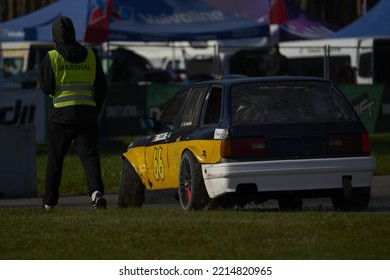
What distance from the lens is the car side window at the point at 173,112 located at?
13.1 meters

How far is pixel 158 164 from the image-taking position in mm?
13188

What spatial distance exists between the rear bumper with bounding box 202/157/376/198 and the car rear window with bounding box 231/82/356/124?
450mm

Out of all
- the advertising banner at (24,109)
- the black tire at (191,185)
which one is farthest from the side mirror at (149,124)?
the advertising banner at (24,109)

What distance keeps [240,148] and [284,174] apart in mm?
451

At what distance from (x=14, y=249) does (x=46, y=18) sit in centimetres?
2290

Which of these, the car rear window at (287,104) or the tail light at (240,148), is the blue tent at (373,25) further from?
the tail light at (240,148)

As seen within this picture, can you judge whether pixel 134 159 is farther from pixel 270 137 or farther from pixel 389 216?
pixel 389 216

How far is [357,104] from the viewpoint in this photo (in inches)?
1117

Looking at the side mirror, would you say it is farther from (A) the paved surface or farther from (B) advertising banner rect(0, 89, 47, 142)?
(B) advertising banner rect(0, 89, 47, 142)

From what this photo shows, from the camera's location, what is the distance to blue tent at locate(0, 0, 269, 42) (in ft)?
101

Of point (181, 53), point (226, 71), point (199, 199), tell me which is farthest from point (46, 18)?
point (199, 199)

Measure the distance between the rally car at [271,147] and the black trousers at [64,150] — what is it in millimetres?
815

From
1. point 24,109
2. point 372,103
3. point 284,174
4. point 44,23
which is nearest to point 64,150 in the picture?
point 284,174

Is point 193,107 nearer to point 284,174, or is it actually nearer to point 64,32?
point 64,32
